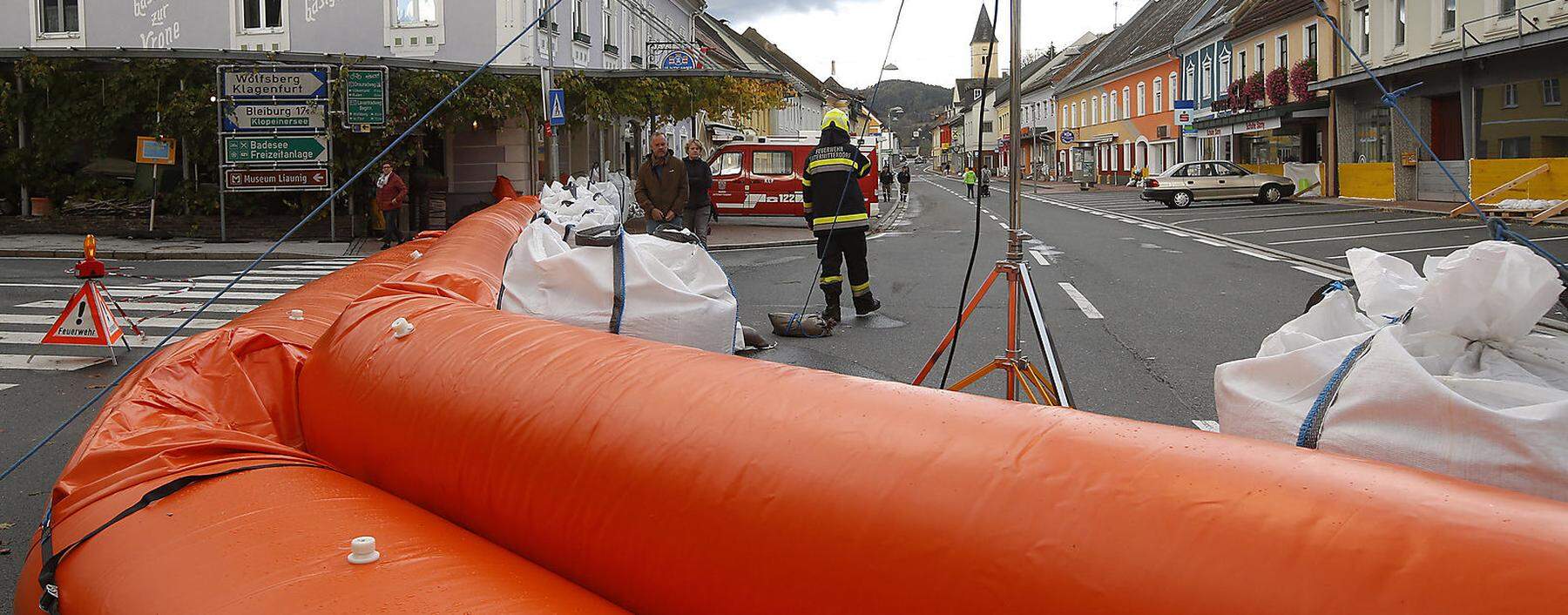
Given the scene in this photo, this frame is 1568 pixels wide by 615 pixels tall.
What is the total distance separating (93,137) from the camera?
71.7 ft

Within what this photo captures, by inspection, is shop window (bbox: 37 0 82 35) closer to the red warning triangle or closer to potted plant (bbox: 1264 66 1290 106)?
the red warning triangle

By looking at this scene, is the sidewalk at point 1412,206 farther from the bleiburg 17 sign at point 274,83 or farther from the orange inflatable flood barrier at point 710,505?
the orange inflatable flood barrier at point 710,505

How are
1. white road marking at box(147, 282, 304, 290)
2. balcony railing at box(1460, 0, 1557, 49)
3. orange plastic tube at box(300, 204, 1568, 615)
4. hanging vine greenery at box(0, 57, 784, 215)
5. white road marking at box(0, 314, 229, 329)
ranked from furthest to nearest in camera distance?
balcony railing at box(1460, 0, 1557, 49), hanging vine greenery at box(0, 57, 784, 215), white road marking at box(147, 282, 304, 290), white road marking at box(0, 314, 229, 329), orange plastic tube at box(300, 204, 1568, 615)

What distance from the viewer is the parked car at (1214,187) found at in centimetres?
3372

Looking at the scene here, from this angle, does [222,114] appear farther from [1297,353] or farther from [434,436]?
[1297,353]

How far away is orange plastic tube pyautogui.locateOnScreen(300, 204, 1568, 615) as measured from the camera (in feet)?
5.16

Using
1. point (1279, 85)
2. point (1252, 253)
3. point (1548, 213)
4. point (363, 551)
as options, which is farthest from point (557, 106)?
point (1279, 85)

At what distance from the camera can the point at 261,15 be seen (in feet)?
84.8

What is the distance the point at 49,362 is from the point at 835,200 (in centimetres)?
585

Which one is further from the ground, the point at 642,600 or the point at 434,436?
the point at 434,436

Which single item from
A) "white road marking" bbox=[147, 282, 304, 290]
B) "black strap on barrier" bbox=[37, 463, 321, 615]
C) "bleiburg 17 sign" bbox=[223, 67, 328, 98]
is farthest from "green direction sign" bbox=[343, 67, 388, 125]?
"black strap on barrier" bbox=[37, 463, 321, 615]

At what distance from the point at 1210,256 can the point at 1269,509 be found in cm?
1507

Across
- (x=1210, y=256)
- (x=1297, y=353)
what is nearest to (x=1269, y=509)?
(x=1297, y=353)

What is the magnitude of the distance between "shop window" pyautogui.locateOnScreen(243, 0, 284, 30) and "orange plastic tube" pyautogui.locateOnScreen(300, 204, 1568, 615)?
84.0ft
